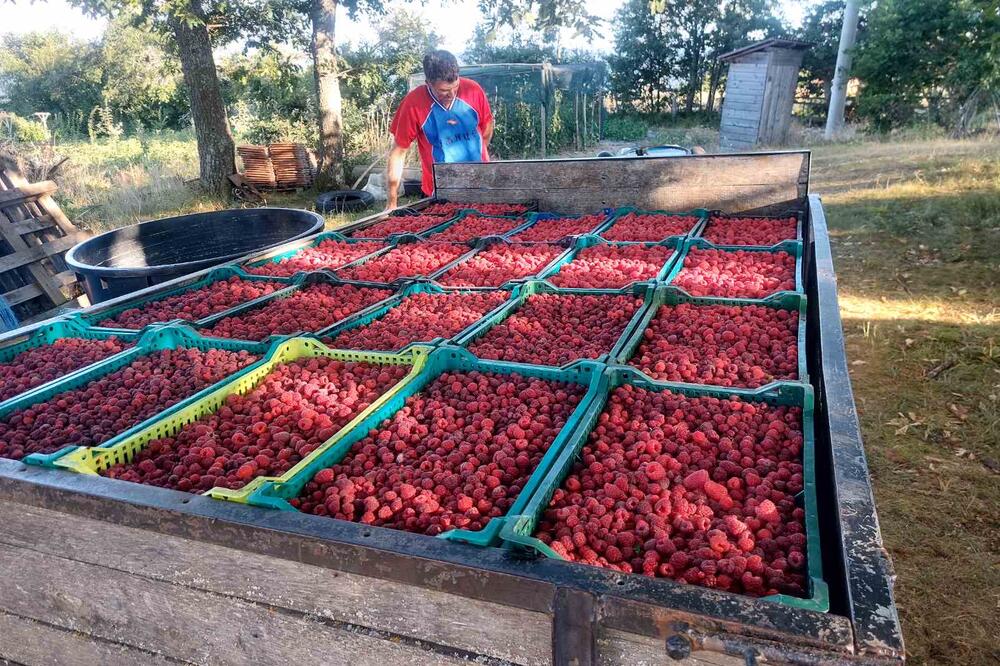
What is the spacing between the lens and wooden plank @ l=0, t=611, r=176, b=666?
1.46 metres

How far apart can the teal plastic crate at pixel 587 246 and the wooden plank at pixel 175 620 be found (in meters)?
2.28

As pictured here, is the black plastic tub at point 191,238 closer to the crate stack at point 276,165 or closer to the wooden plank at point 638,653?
the wooden plank at point 638,653

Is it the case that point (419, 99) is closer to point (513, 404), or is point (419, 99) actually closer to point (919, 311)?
point (513, 404)

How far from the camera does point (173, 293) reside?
3.44 m

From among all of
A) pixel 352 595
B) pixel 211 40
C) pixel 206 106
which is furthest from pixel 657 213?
pixel 211 40

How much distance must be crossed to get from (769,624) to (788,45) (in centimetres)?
1954

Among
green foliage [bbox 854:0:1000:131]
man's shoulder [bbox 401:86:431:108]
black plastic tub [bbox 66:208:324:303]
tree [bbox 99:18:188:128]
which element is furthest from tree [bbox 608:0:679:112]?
black plastic tub [bbox 66:208:324:303]

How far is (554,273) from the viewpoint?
3.64 meters

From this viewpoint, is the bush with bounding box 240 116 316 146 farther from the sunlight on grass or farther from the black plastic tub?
the sunlight on grass

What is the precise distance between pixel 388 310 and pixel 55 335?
4.68 ft

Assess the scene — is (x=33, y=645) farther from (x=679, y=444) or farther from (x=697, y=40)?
(x=697, y=40)

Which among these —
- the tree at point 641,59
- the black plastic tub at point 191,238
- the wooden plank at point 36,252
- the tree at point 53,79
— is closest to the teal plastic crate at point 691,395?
the black plastic tub at point 191,238

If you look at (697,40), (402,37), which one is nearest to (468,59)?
(402,37)

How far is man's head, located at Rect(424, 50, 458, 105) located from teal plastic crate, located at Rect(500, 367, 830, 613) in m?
3.75
